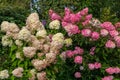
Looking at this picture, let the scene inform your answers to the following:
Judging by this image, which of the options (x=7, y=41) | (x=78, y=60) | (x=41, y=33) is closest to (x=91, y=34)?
(x=78, y=60)

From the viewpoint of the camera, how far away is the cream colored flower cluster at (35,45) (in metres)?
5.91

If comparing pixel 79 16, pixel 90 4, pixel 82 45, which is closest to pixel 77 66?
pixel 82 45

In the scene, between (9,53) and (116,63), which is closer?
(9,53)

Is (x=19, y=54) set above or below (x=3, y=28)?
below

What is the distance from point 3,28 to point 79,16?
3.99ft

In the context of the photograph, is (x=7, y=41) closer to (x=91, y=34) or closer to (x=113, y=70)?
(x=91, y=34)

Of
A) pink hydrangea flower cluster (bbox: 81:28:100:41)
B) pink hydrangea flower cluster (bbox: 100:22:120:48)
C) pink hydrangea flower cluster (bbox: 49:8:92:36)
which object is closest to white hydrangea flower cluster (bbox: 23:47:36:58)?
pink hydrangea flower cluster (bbox: 49:8:92:36)

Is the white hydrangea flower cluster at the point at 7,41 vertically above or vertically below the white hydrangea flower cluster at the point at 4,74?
above

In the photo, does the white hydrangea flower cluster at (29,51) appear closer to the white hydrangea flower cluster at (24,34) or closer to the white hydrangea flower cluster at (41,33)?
the white hydrangea flower cluster at (24,34)

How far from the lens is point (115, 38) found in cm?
654

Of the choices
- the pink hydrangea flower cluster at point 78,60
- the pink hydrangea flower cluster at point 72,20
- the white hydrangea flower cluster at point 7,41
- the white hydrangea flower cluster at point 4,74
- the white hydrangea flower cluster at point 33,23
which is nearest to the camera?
the white hydrangea flower cluster at point 4,74

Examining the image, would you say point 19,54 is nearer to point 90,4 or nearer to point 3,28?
point 3,28

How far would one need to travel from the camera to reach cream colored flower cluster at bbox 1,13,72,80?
591 cm

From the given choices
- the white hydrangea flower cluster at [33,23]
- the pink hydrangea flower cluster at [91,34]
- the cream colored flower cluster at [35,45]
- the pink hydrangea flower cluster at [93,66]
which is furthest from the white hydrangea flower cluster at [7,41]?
the pink hydrangea flower cluster at [93,66]
